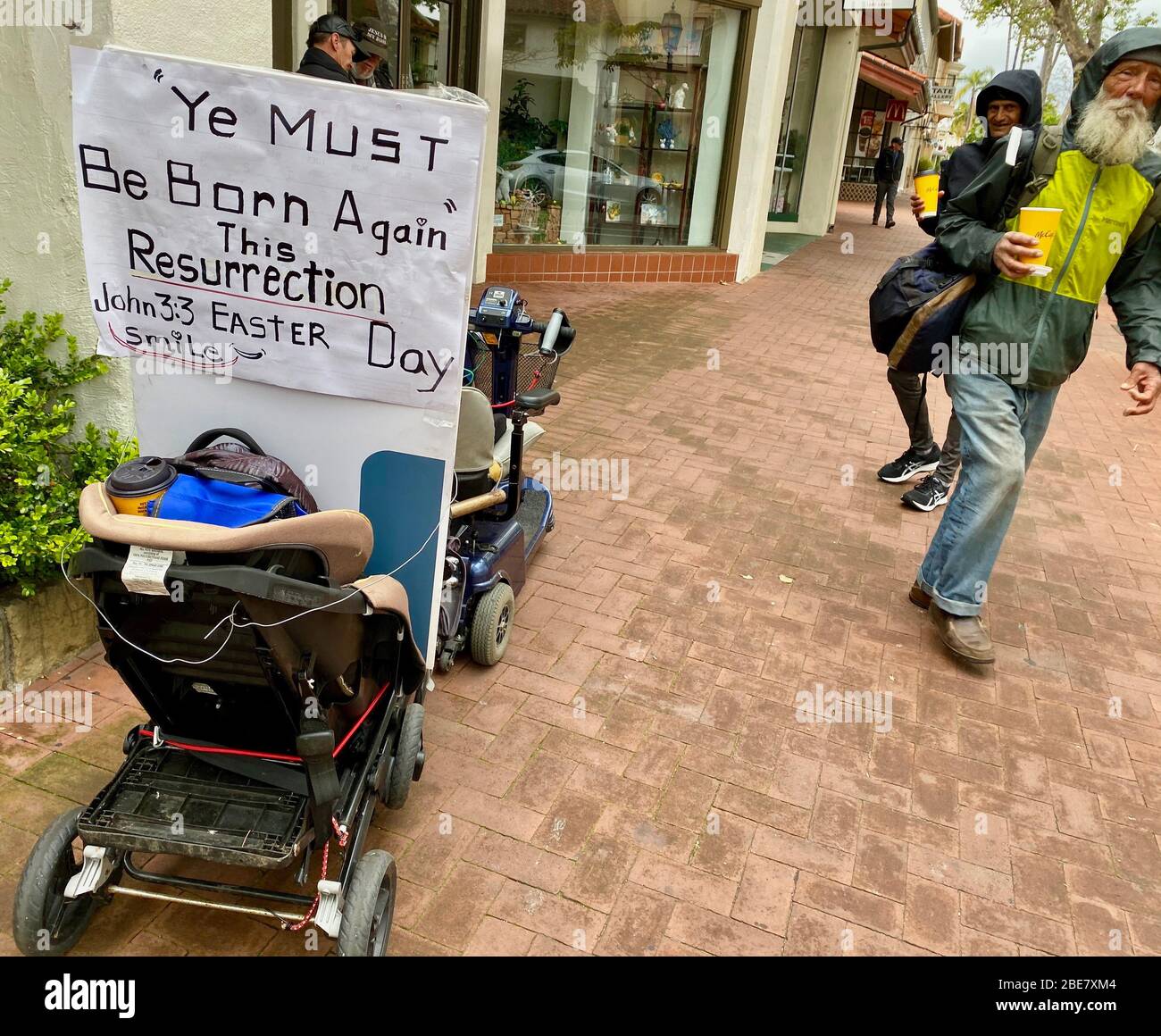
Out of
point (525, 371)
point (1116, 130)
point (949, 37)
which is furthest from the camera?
point (949, 37)

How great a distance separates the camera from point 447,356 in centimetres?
230

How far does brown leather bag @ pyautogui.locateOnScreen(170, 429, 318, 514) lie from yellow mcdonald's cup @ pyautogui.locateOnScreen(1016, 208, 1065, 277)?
2.84 meters

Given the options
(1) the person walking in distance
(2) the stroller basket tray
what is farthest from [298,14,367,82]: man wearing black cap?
(1) the person walking in distance

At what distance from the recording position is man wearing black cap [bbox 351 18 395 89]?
5.43 meters

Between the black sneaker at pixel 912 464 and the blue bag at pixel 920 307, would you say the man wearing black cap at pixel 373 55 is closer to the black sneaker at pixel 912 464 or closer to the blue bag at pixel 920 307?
the blue bag at pixel 920 307

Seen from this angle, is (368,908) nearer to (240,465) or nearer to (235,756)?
(235,756)

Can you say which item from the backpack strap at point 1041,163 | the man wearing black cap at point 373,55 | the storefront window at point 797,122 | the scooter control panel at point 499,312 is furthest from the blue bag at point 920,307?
the storefront window at point 797,122

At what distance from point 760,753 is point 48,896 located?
7.15 ft

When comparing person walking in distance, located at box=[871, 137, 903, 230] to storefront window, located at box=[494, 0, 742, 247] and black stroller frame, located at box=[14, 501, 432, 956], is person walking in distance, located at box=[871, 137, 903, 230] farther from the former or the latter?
black stroller frame, located at box=[14, 501, 432, 956]

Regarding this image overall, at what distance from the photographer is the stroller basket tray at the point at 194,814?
2016 mm

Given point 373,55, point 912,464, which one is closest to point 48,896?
point 373,55

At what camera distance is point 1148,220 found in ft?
11.5
